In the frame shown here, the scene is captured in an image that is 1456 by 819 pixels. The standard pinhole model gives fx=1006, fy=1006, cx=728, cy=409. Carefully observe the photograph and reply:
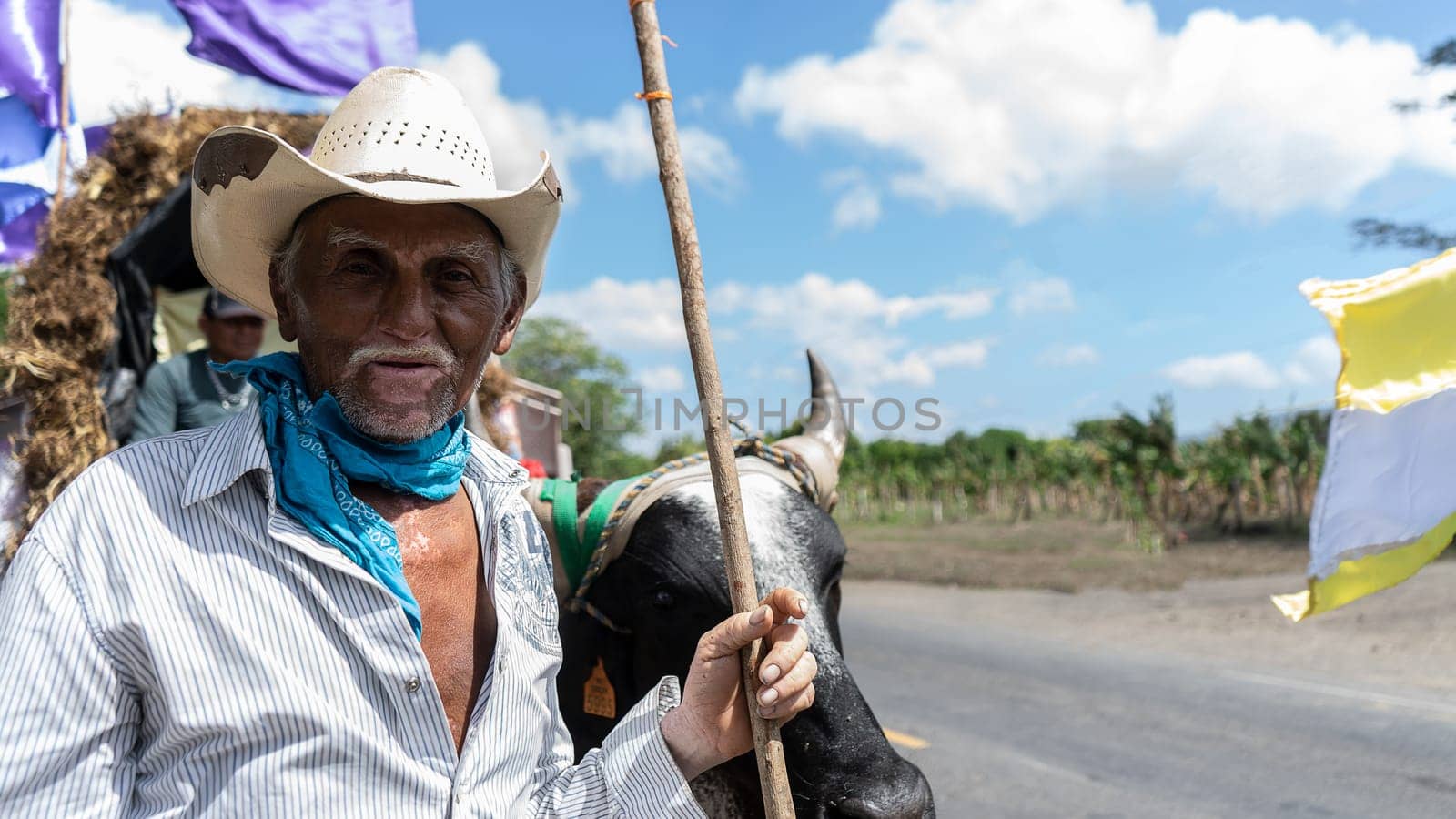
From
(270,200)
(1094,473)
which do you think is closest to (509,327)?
(270,200)

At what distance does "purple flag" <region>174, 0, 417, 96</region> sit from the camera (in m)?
6.27

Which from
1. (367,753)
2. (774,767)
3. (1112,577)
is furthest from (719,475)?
(1112,577)

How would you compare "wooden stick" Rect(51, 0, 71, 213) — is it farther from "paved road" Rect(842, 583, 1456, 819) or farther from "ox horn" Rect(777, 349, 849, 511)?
"paved road" Rect(842, 583, 1456, 819)

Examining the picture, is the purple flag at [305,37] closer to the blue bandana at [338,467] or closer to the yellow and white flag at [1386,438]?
the blue bandana at [338,467]

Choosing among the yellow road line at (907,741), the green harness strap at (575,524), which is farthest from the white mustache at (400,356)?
the yellow road line at (907,741)

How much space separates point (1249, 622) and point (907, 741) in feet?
21.4

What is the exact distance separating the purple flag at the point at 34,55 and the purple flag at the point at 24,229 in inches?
18.2

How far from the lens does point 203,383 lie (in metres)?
3.89

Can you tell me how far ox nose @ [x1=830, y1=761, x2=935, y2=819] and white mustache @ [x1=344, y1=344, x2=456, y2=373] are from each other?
122cm

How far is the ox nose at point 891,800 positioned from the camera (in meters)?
2.07

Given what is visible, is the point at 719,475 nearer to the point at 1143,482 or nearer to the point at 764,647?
the point at 764,647

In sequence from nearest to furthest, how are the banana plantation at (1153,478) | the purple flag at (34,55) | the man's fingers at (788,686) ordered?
the man's fingers at (788,686)
the purple flag at (34,55)
the banana plantation at (1153,478)

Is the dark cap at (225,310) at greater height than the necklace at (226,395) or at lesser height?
greater

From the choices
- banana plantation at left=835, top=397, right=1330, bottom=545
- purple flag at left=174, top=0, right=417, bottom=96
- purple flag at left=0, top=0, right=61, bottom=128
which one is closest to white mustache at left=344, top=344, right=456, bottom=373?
purple flag at left=0, top=0, right=61, bottom=128
